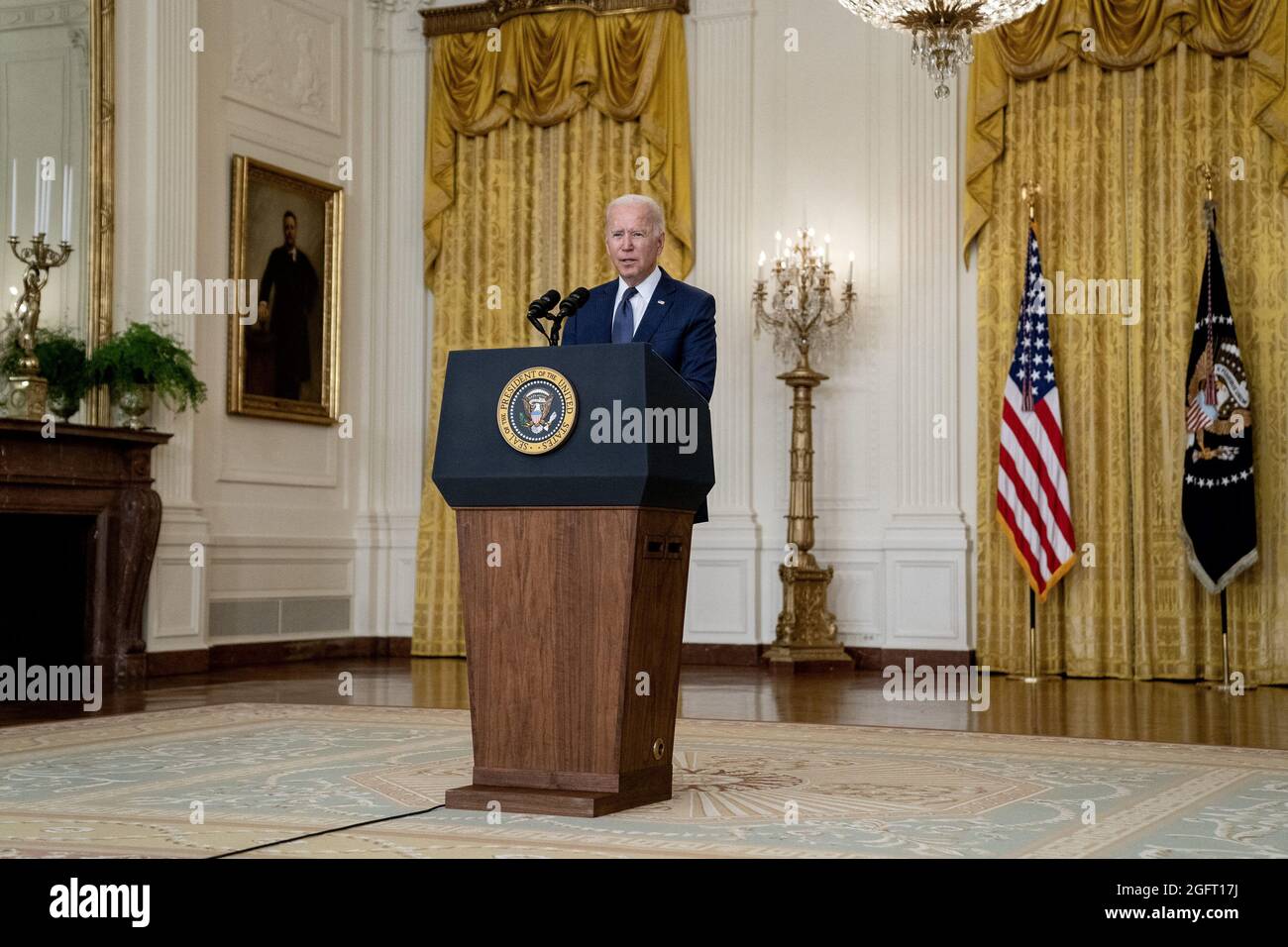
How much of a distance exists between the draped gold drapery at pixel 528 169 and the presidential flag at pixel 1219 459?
3362mm

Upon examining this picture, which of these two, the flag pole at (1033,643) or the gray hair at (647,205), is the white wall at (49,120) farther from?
the flag pole at (1033,643)

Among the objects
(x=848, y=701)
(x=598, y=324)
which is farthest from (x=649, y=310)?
(x=848, y=701)

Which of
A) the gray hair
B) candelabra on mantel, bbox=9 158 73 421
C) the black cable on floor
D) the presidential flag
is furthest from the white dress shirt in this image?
the presidential flag

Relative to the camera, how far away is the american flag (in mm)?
8609

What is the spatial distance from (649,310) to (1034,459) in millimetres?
5075

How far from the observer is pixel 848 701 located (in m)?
7.27

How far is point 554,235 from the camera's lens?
1032 cm

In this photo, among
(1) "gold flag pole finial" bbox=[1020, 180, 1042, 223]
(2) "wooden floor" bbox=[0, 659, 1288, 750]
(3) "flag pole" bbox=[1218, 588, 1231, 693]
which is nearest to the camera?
(2) "wooden floor" bbox=[0, 659, 1288, 750]

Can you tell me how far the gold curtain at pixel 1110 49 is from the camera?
27.2 feet

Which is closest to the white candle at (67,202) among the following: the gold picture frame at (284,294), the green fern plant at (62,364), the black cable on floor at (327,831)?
the green fern plant at (62,364)

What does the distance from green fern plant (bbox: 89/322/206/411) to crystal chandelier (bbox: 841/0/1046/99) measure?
4.11m

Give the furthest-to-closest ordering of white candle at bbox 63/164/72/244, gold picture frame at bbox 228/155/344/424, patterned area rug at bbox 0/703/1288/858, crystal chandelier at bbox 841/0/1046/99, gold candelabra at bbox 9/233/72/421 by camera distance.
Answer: gold picture frame at bbox 228/155/344/424, white candle at bbox 63/164/72/244, gold candelabra at bbox 9/233/72/421, crystal chandelier at bbox 841/0/1046/99, patterned area rug at bbox 0/703/1288/858

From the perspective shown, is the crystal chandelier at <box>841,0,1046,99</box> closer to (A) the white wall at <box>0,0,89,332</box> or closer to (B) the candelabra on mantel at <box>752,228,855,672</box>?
(B) the candelabra on mantel at <box>752,228,855,672</box>

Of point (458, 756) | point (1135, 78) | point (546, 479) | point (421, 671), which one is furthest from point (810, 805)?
point (1135, 78)
